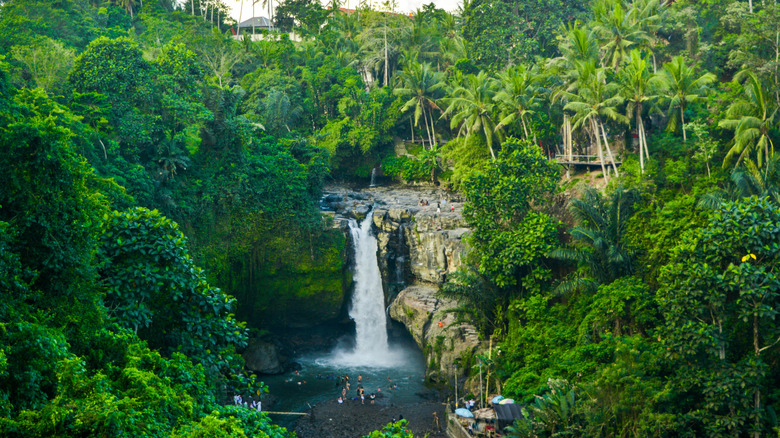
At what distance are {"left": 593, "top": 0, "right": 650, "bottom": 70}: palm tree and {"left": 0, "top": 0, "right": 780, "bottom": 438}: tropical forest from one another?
0.20m

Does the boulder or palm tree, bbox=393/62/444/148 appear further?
palm tree, bbox=393/62/444/148

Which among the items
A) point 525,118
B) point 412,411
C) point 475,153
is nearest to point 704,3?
point 525,118

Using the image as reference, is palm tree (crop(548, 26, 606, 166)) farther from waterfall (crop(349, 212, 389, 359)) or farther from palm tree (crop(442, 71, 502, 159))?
waterfall (crop(349, 212, 389, 359))

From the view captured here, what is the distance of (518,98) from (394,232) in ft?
34.1

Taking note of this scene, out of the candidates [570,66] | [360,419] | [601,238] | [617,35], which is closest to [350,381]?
[360,419]

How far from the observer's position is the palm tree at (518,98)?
114ft

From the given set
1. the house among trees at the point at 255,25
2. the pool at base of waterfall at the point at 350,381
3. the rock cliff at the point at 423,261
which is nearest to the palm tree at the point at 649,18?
the rock cliff at the point at 423,261

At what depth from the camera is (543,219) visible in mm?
26969

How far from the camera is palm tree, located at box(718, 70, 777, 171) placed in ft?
82.5

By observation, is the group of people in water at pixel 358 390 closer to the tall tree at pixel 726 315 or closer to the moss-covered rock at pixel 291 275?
the moss-covered rock at pixel 291 275

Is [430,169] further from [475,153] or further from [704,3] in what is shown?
[704,3]

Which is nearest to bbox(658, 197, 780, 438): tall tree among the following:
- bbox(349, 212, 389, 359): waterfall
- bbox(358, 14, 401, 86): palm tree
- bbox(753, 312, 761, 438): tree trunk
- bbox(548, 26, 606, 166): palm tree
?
bbox(753, 312, 761, 438): tree trunk

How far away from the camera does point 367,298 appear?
34.0 metres

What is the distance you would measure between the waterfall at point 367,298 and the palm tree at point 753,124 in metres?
18.1
